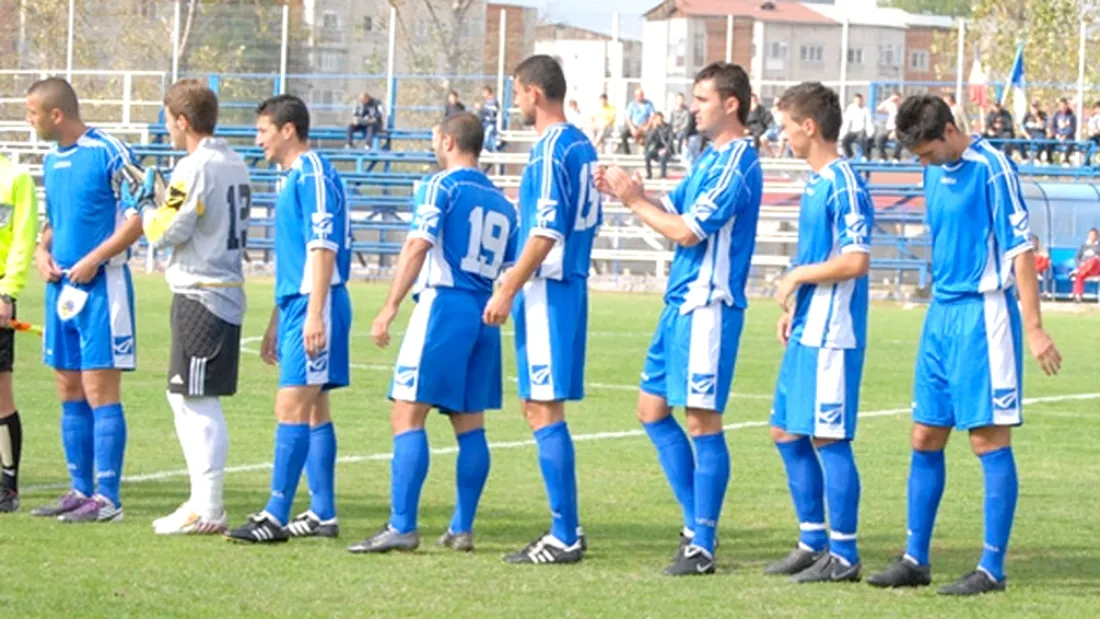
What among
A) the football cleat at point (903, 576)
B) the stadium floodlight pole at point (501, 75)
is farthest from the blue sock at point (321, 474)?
the stadium floodlight pole at point (501, 75)

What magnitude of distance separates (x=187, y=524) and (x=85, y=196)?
5.74 feet

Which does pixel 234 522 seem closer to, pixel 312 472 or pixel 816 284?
pixel 312 472

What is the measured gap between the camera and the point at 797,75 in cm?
5891

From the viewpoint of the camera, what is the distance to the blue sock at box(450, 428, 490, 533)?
9.09 m

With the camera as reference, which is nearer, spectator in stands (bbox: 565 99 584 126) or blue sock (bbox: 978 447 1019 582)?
blue sock (bbox: 978 447 1019 582)

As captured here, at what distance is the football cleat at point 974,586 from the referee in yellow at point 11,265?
186 inches

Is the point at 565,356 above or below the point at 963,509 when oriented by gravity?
above

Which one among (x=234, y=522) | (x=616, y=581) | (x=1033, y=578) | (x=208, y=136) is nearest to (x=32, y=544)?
(x=234, y=522)

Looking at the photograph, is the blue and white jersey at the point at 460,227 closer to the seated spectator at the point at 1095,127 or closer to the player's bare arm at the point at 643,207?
the player's bare arm at the point at 643,207

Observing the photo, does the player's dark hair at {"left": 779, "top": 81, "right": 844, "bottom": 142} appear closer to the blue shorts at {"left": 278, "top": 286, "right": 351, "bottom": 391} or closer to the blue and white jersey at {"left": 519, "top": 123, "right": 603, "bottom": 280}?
the blue and white jersey at {"left": 519, "top": 123, "right": 603, "bottom": 280}

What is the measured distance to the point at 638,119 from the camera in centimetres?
4153

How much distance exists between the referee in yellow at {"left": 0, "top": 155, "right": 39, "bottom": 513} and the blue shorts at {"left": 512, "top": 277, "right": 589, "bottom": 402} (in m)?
2.76

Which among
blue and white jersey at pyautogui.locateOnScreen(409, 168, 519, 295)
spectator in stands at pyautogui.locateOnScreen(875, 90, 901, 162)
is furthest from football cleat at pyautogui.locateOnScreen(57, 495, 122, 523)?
spectator in stands at pyautogui.locateOnScreen(875, 90, 901, 162)

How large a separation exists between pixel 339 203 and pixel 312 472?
131 centimetres
